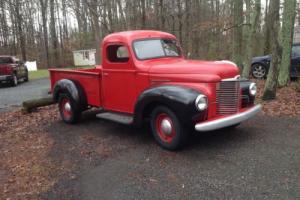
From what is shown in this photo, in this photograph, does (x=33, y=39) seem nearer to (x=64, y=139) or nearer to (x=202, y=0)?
(x=202, y=0)

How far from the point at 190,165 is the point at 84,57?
39.0 metres

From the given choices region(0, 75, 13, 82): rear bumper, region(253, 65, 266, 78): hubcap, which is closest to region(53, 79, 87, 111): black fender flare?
region(253, 65, 266, 78): hubcap

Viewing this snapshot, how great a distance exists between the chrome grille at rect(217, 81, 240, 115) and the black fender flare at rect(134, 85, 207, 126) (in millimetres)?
399

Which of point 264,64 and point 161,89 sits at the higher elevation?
point 161,89

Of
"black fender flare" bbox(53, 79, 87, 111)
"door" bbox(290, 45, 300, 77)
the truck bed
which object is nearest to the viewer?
the truck bed

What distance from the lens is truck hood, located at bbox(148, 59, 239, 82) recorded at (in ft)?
18.6

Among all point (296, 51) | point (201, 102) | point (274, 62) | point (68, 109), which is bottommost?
point (68, 109)

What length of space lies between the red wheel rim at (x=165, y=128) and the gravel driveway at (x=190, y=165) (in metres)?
0.25

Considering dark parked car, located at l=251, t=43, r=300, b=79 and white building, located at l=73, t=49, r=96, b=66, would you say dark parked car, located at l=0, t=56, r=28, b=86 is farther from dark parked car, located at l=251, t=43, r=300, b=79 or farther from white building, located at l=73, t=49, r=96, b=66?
white building, located at l=73, t=49, r=96, b=66

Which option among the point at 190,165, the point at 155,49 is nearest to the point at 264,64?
the point at 155,49

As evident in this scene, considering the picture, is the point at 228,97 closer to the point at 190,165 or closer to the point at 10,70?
the point at 190,165

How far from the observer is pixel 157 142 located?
606 cm

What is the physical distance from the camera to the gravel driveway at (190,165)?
4293mm

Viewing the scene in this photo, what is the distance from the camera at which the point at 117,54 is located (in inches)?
277
